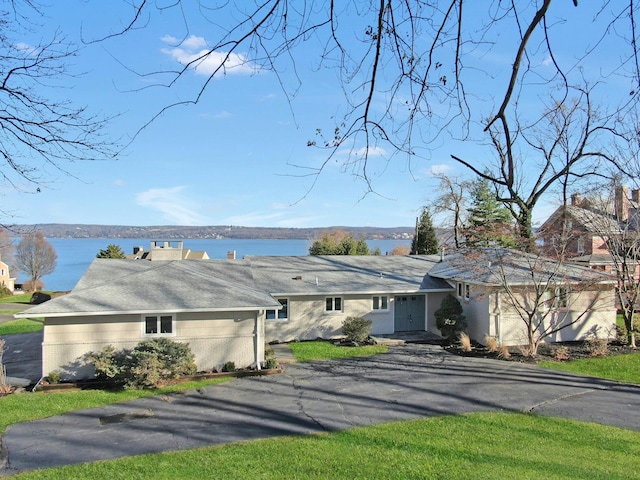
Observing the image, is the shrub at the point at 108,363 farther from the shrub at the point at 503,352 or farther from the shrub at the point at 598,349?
the shrub at the point at 598,349

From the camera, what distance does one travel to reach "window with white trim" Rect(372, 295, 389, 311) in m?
23.7

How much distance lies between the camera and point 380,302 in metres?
23.6

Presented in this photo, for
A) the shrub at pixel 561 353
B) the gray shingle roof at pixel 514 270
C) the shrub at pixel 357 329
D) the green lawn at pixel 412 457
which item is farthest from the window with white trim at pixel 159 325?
the shrub at pixel 561 353

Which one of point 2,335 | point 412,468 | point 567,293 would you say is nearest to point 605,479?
point 412,468

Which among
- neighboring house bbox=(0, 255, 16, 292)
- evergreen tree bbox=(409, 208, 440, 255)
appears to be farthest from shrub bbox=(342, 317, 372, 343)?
neighboring house bbox=(0, 255, 16, 292)

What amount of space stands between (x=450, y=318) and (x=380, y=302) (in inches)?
147

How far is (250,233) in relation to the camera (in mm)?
97375

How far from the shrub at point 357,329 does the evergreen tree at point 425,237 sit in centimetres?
2284

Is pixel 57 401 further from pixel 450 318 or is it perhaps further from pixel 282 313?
pixel 450 318

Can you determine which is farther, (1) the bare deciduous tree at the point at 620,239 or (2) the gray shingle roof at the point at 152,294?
(1) the bare deciduous tree at the point at 620,239

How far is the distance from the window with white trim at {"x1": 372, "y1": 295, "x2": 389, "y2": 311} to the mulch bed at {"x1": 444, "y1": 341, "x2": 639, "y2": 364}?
4114 mm

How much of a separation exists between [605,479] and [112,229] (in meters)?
79.1

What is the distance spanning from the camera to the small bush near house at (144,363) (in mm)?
14469

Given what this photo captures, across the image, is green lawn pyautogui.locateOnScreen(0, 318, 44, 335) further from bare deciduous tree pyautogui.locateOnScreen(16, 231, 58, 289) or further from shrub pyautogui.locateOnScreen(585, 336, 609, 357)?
bare deciduous tree pyautogui.locateOnScreen(16, 231, 58, 289)
